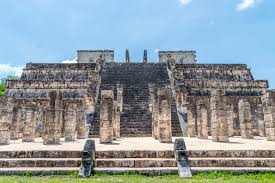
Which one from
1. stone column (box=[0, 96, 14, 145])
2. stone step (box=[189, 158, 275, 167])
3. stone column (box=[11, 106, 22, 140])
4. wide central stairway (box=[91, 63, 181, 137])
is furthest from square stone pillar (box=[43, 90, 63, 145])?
stone step (box=[189, 158, 275, 167])

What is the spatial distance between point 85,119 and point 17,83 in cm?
1006

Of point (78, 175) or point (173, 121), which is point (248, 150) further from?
point (173, 121)

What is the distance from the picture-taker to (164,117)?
44.8ft

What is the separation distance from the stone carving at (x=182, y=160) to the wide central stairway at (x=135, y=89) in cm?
803

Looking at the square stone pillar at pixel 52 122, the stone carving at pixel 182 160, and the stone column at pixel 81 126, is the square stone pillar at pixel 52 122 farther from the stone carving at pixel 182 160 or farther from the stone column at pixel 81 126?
the stone carving at pixel 182 160

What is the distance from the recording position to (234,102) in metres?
23.4

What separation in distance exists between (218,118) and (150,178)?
738 cm

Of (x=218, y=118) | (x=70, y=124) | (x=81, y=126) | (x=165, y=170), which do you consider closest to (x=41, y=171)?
(x=165, y=170)

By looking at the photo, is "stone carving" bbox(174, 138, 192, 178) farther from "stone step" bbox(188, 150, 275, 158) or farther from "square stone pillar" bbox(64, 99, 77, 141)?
"square stone pillar" bbox(64, 99, 77, 141)

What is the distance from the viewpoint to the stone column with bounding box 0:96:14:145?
14.2m

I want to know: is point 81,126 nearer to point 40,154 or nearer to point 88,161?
point 40,154

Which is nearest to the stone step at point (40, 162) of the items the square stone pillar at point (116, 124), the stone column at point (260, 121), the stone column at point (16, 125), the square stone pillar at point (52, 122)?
the square stone pillar at point (52, 122)

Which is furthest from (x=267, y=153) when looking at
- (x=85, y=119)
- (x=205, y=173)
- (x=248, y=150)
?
(x=85, y=119)

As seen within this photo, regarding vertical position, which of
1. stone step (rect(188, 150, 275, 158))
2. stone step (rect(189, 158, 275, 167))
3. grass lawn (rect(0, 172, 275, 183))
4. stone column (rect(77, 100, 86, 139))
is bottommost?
grass lawn (rect(0, 172, 275, 183))
